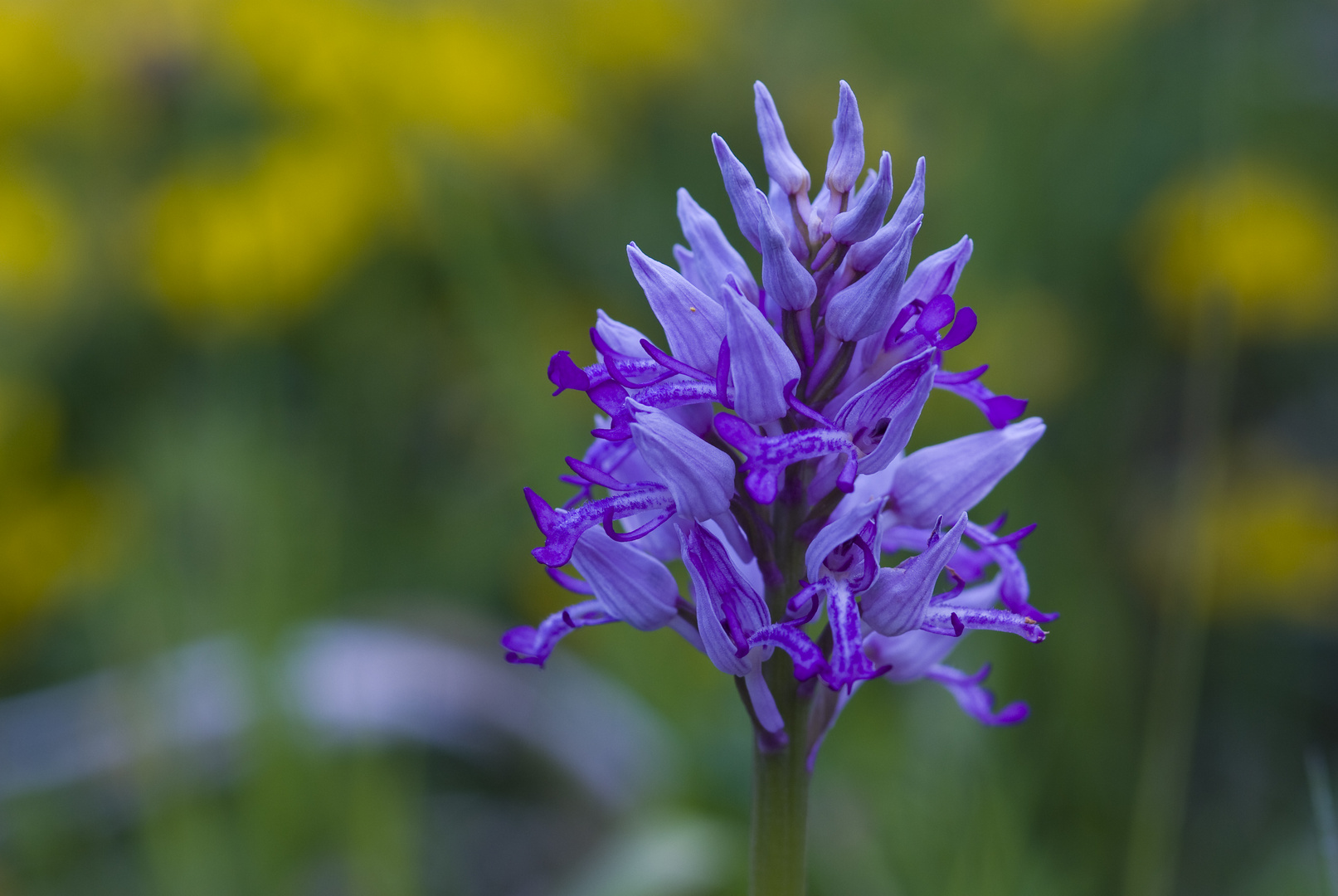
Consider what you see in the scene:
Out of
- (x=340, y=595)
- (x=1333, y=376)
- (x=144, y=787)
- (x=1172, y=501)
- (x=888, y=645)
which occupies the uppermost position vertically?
(x=1333, y=376)

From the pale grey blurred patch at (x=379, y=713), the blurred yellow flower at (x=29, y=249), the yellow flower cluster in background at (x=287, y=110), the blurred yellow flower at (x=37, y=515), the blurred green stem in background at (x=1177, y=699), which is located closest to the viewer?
the blurred green stem in background at (x=1177, y=699)

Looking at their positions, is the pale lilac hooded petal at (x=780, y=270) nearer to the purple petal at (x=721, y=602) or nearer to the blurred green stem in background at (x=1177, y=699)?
the purple petal at (x=721, y=602)

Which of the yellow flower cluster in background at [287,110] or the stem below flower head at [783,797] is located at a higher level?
the yellow flower cluster in background at [287,110]

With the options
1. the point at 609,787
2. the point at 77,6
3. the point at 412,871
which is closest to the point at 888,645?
the point at 412,871

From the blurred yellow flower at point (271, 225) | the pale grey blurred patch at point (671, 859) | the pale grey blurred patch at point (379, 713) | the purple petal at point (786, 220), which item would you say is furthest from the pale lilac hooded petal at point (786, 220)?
the blurred yellow flower at point (271, 225)

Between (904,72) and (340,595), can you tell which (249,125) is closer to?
(340,595)

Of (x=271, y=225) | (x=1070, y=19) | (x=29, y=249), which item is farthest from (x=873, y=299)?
(x=1070, y=19)
